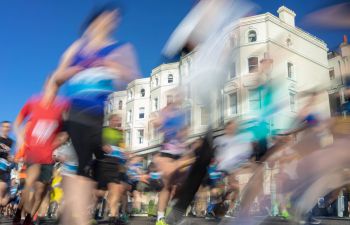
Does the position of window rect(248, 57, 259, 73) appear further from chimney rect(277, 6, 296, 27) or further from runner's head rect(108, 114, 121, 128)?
chimney rect(277, 6, 296, 27)

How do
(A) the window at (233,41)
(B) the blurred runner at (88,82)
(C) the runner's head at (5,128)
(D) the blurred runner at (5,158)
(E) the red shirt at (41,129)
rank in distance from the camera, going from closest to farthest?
1. (B) the blurred runner at (88,82)
2. (A) the window at (233,41)
3. (E) the red shirt at (41,129)
4. (D) the blurred runner at (5,158)
5. (C) the runner's head at (5,128)

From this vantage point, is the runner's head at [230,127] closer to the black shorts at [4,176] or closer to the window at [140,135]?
the black shorts at [4,176]

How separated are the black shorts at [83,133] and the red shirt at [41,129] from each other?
70cm

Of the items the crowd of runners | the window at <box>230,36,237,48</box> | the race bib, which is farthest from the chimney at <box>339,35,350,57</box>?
the race bib

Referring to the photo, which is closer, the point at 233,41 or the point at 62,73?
the point at 62,73

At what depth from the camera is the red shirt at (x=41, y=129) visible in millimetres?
3984

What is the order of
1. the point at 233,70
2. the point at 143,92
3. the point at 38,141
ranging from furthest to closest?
the point at 143,92 < the point at 38,141 < the point at 233,70

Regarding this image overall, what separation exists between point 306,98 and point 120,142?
3.54 m

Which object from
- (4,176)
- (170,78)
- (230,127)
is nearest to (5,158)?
(4,176)

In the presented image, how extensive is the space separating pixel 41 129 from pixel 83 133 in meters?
1.74

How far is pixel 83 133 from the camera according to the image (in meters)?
2.93

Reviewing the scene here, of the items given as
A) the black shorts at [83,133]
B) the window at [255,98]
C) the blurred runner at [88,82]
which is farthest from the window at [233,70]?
the black shorts at [83,133]

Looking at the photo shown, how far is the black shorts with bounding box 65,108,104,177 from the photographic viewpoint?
2932 millimetres

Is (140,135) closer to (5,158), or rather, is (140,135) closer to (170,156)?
(5,158)
